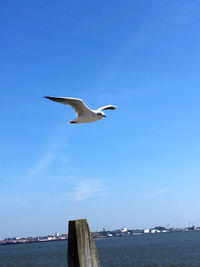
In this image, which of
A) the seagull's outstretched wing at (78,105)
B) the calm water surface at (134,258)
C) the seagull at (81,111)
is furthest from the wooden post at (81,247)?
the calm water surface at (134,258)

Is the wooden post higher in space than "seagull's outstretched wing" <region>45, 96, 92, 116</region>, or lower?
lower

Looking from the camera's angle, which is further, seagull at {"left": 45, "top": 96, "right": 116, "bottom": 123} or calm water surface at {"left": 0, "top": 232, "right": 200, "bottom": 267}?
calm water surface at {"left": 0, "top": 232, "right": 200, "bottom": 267}

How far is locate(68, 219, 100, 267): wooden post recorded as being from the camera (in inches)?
134

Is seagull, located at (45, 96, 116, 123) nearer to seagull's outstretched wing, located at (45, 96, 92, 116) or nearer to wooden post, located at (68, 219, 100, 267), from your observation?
seagull's outstretched wing, located at (45, 96, 92, 116)

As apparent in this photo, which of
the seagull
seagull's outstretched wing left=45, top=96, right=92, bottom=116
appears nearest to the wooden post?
the seagull

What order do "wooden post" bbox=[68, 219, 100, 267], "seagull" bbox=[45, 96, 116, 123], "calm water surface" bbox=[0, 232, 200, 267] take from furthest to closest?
"calm water surface" bbox=[0, 232, 200, 267] → "seagull" bbox=[45, 96, 116, 123] → "wooden post" bbox=[68, 219, 100, 267]

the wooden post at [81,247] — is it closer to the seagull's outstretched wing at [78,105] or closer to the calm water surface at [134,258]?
the seagull's outstretched wing at [78,105]

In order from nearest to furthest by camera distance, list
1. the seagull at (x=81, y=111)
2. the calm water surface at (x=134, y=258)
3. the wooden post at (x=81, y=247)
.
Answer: the wooden post at (x=81, y=247) < the seagull at (x=81, y=111) < the calm water surface at (x=134, y=258)

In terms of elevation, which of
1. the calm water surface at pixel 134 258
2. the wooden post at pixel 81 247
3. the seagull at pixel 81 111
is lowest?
the calm water surface at pixel 134 258

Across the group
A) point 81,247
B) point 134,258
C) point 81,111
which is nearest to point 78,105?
point 81,111

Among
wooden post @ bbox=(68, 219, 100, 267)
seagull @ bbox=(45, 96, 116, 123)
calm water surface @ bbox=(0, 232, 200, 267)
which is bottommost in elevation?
calm water surface @ bbox=(0, 232, 200, 267)

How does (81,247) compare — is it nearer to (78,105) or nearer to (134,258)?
(78,105)

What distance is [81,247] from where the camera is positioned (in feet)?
11.3

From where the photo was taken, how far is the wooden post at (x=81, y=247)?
134 inches
